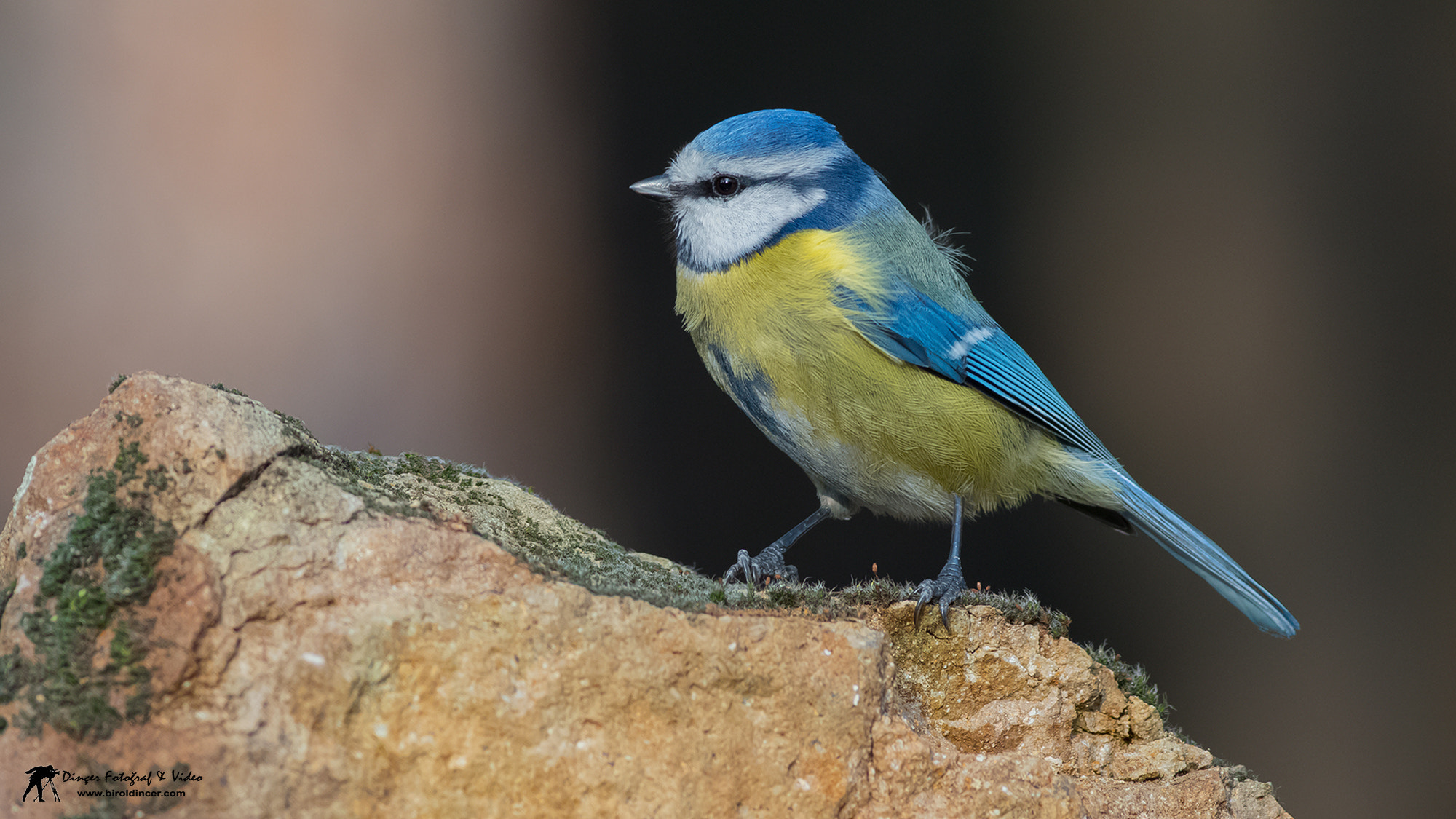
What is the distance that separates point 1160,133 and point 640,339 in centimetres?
235

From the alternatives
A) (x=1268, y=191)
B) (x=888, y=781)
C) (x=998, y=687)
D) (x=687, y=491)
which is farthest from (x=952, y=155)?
(x=888, y=781)

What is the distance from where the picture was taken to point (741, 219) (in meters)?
2.60

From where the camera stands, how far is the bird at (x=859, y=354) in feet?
8.01

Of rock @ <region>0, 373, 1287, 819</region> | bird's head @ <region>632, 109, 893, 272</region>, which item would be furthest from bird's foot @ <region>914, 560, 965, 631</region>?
bird's head @ <region>632, 109, 893, 272</region>

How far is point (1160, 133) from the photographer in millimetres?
4340

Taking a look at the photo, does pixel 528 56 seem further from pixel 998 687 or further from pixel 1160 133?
pixel 998 687

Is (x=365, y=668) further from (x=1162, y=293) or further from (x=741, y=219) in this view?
(x=1162, y=293)

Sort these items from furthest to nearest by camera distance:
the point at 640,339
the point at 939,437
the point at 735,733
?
the point at 640,339 → the point at 939,437 → the point at 735,733

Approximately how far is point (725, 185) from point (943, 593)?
1.13 m

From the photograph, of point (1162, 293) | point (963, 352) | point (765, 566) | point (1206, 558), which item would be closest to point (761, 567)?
point (765, 566)

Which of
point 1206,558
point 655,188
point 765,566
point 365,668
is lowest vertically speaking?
point 1206,558

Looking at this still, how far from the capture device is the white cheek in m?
2.57

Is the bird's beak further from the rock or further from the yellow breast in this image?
the rock

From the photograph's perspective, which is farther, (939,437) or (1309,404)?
(1309,404)
